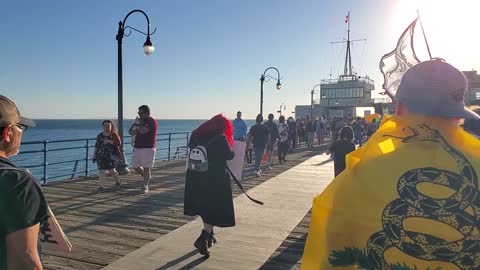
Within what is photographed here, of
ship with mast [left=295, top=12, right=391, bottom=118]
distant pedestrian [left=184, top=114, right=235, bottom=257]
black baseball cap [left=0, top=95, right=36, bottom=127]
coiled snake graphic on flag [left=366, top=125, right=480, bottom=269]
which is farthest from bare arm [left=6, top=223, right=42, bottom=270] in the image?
ship with mast [left=295, top=12, right=391, bottom=118]

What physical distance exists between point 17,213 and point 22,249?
17 centimetres

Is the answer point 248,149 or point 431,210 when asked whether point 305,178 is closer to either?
point 248,149

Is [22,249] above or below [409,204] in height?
below

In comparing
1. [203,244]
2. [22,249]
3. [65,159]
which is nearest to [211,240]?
[203,244]

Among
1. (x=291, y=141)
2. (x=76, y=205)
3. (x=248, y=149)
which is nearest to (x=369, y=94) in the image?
(x=291, y=141)

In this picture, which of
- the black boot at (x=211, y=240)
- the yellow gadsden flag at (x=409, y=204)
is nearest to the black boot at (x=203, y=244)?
the black boot at (x=211, y=240)

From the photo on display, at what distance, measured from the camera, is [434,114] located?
1.62 m

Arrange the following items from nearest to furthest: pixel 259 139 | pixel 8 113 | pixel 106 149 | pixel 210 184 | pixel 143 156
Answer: pixel 8 113
pixel 210 184
pixel 143 156
pixel 106 149
pixel 259 139

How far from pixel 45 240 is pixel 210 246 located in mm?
3167

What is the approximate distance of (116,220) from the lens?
6434mm

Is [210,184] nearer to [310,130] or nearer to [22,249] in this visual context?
[22,249]

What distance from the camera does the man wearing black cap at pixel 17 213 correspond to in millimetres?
1695

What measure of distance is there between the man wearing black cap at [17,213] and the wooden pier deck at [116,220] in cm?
292

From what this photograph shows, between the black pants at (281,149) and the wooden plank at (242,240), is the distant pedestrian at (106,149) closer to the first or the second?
the wooden plank at (242,240)
